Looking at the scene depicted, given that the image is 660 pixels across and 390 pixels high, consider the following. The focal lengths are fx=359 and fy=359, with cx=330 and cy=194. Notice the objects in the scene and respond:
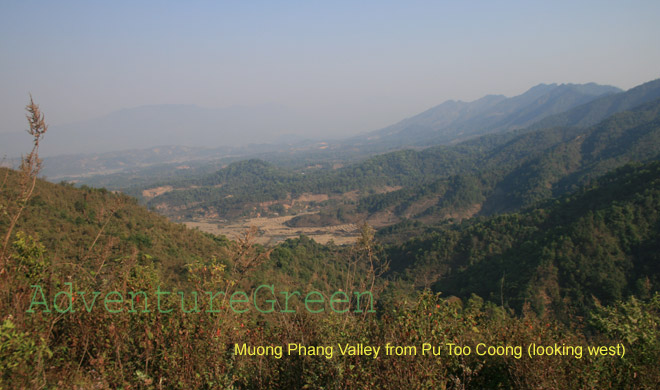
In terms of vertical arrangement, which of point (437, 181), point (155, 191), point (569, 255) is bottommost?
point (437, 181)

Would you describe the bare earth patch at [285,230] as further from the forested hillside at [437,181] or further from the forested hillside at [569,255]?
the forested hillside at [569,255]

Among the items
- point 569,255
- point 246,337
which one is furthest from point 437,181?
point 246,337

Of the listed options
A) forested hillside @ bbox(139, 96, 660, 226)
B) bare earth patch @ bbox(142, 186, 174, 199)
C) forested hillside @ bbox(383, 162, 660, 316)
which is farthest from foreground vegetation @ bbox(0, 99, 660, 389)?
bare earth patch @ bbox(142, 186, 174, 199)

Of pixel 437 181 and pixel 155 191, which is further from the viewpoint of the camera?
pixel 155 191

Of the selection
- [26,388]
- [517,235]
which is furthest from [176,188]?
[26,388]

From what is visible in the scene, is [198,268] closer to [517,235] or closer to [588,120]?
[517,235]

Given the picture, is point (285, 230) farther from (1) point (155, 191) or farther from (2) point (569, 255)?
(2) point (569, 255)

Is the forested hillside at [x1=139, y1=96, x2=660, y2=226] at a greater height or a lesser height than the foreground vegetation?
lesser

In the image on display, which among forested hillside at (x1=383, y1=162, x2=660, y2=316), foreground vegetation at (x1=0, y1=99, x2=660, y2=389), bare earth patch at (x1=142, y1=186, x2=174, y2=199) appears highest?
foreground vegetation at (x1=0, y1=99, x2=660, y2=389)

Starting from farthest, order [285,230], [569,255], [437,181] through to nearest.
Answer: [437,181] → [285,230] → [569,255]

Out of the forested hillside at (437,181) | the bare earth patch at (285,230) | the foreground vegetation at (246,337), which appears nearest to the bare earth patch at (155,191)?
the forested hillside at (437,181)

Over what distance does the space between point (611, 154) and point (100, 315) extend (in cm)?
7776

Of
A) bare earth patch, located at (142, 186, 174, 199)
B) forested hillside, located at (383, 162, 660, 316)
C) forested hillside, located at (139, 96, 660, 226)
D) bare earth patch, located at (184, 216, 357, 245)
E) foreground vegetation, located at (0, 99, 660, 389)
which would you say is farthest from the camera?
bare earth patch, located at (142, 186, 174, 199)

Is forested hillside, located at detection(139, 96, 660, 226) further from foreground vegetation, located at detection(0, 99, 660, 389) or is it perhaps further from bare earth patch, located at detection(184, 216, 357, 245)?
foreground vegetation, located at detection(0, 99, 660, 389)
